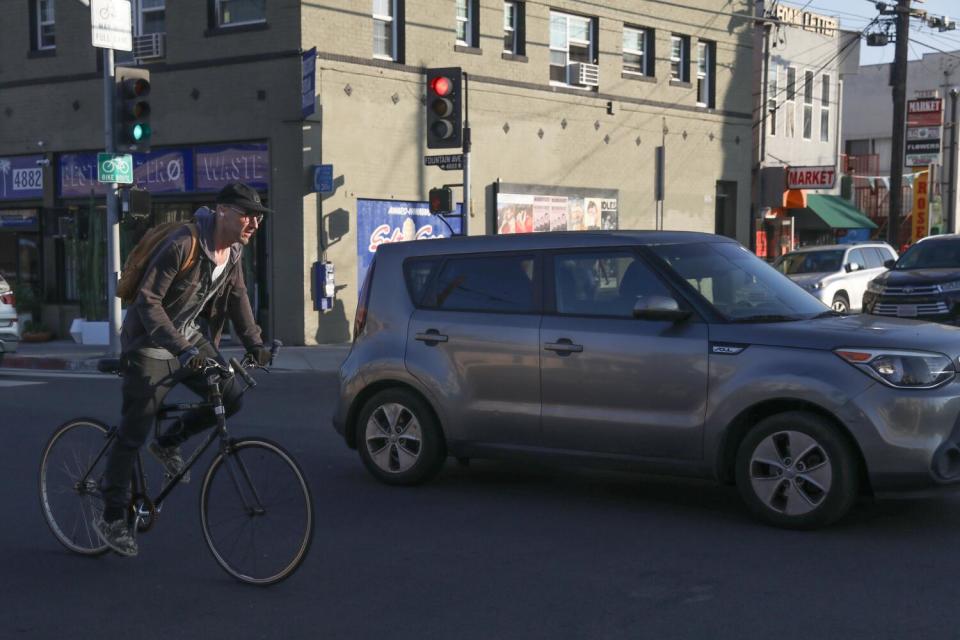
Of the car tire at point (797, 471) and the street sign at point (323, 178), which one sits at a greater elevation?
the street sign at point (323, 178)

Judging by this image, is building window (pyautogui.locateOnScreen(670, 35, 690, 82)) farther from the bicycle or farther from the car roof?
the bicycle

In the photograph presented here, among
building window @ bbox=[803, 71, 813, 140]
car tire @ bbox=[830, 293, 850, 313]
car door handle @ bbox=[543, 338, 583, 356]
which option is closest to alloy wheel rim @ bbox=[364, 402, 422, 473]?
car door handle @ bbox=[543, 338, 583, 356]

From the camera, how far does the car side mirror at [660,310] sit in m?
7.09

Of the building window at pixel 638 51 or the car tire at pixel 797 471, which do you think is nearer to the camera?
the car tire at pixel 797 471

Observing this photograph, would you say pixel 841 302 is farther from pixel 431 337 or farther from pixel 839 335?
pixel 839 335

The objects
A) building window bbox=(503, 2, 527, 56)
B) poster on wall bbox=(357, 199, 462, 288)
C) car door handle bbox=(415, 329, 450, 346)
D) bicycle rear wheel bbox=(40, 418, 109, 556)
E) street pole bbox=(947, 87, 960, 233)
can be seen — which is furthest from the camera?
street pole bbox=(947, 87, 960, 233)

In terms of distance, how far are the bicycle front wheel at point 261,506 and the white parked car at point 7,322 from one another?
1184 centimetres

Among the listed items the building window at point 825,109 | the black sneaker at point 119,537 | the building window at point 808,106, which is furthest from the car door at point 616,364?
the building window at point 825,109

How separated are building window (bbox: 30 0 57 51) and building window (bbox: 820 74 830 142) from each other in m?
21.5

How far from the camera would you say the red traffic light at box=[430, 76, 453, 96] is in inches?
685

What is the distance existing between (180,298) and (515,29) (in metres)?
19.5

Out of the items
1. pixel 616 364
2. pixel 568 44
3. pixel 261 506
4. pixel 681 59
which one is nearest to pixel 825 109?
pixel 681 59

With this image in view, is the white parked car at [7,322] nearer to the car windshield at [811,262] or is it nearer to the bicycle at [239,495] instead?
the bicycle at [239,495]

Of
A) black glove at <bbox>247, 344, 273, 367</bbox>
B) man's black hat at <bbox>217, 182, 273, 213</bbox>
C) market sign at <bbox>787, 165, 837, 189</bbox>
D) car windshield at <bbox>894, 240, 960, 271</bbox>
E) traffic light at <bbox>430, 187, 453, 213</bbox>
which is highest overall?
market sign at <bbox>787, 165, 837, 189</bbox>
